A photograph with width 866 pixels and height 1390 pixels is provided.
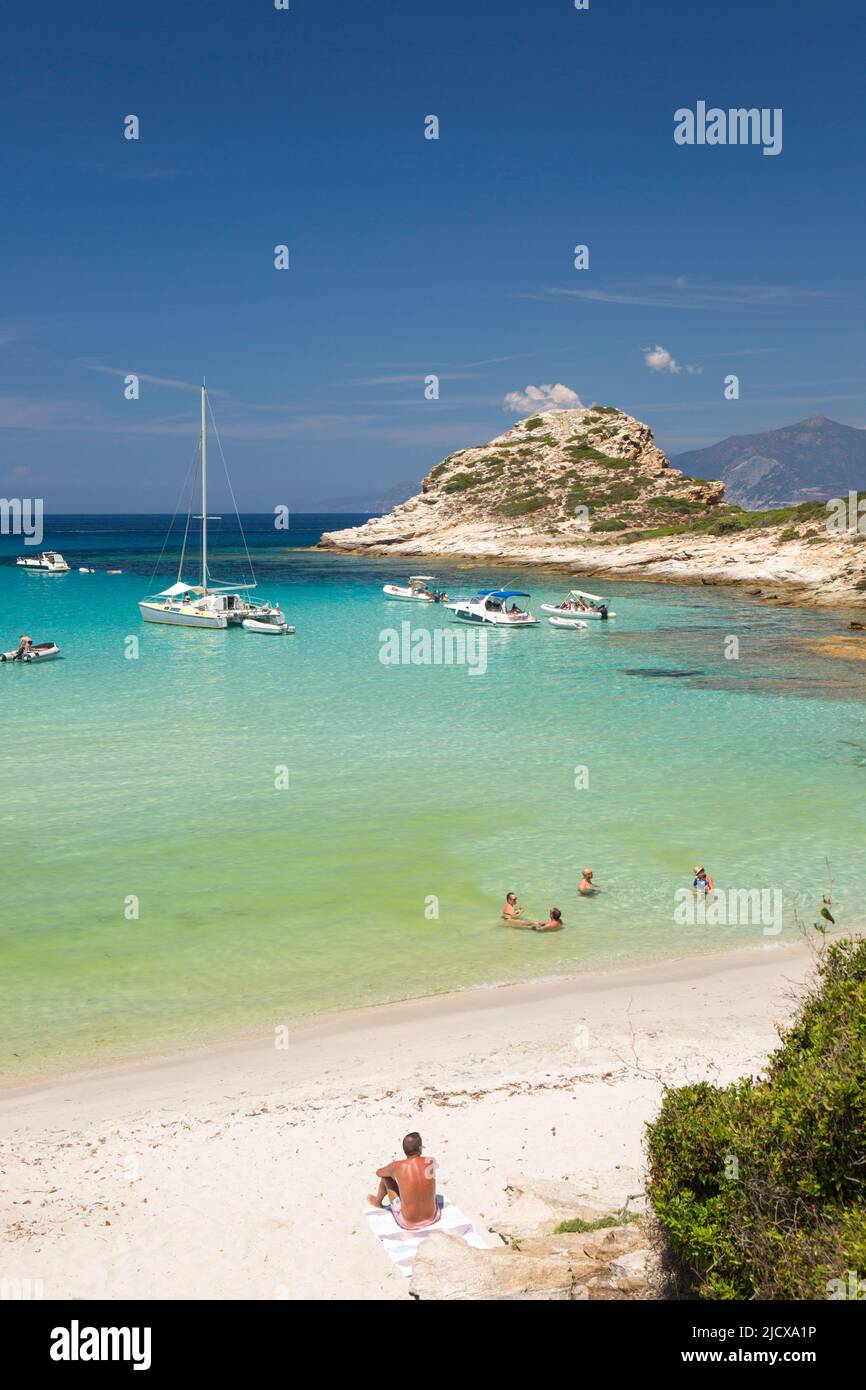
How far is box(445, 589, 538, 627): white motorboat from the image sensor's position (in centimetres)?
6112

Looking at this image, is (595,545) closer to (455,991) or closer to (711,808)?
(711,808)

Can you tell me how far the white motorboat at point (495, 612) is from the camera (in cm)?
6112

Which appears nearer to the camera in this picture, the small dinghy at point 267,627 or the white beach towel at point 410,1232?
the white beach towel at point 410,1232

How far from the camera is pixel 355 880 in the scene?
19.9 meters

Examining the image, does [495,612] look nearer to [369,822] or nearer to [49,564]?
[369,822]

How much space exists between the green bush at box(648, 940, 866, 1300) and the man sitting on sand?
2.41 meters

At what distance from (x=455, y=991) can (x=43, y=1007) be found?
6207 mm

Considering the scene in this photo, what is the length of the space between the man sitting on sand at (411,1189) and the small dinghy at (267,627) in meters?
50.4

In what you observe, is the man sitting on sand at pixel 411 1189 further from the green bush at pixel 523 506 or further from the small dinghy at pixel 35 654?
the green bush at pixel 523 506

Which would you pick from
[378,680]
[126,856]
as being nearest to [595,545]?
[378,680]

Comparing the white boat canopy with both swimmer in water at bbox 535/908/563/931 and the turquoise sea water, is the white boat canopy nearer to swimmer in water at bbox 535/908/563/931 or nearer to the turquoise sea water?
the turquoise sea water

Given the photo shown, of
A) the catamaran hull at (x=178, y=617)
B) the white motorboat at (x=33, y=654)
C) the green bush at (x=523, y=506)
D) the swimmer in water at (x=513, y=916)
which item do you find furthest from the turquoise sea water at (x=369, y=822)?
the green bush at (x=523, y=506)

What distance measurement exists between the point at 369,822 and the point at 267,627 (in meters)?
37.3

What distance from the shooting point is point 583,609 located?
208ft
